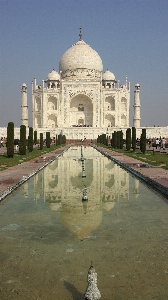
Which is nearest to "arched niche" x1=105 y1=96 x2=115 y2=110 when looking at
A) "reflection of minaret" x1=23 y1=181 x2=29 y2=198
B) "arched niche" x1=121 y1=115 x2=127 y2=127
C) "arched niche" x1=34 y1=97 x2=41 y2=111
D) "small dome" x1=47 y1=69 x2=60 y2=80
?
"arched niche" x1=121 y1=115 x2=127 y2=127

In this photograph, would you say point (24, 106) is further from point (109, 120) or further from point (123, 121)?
point (123, 121)

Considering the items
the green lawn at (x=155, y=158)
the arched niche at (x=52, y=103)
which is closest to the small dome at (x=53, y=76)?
the arched niche at (x=52, y=103)

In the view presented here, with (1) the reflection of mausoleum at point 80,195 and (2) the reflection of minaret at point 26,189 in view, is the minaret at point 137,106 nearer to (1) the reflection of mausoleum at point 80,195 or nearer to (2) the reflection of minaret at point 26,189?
(1) the reflection of mausoleum at point 80,195

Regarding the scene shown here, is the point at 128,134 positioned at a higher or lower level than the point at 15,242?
higher

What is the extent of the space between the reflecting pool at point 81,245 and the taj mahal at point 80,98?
35631mm

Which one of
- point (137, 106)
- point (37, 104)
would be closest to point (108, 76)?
point (137, 106)

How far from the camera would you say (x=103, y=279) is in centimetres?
234

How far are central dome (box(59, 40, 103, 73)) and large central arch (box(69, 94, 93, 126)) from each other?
4.24 m

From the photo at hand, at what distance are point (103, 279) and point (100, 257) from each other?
0.39 meters

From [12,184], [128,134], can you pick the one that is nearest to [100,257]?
[12,184]

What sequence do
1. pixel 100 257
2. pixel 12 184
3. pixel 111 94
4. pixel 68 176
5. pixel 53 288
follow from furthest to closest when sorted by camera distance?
pixel 111 94 → pixel 68 176 → pixel 12 184 → pixel 100 257 → pixel 53 288

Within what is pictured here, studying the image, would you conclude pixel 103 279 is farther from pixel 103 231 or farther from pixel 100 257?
pixel 103 231

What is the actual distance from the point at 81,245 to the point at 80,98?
42.3 m

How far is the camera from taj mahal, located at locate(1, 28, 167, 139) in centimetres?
4181
